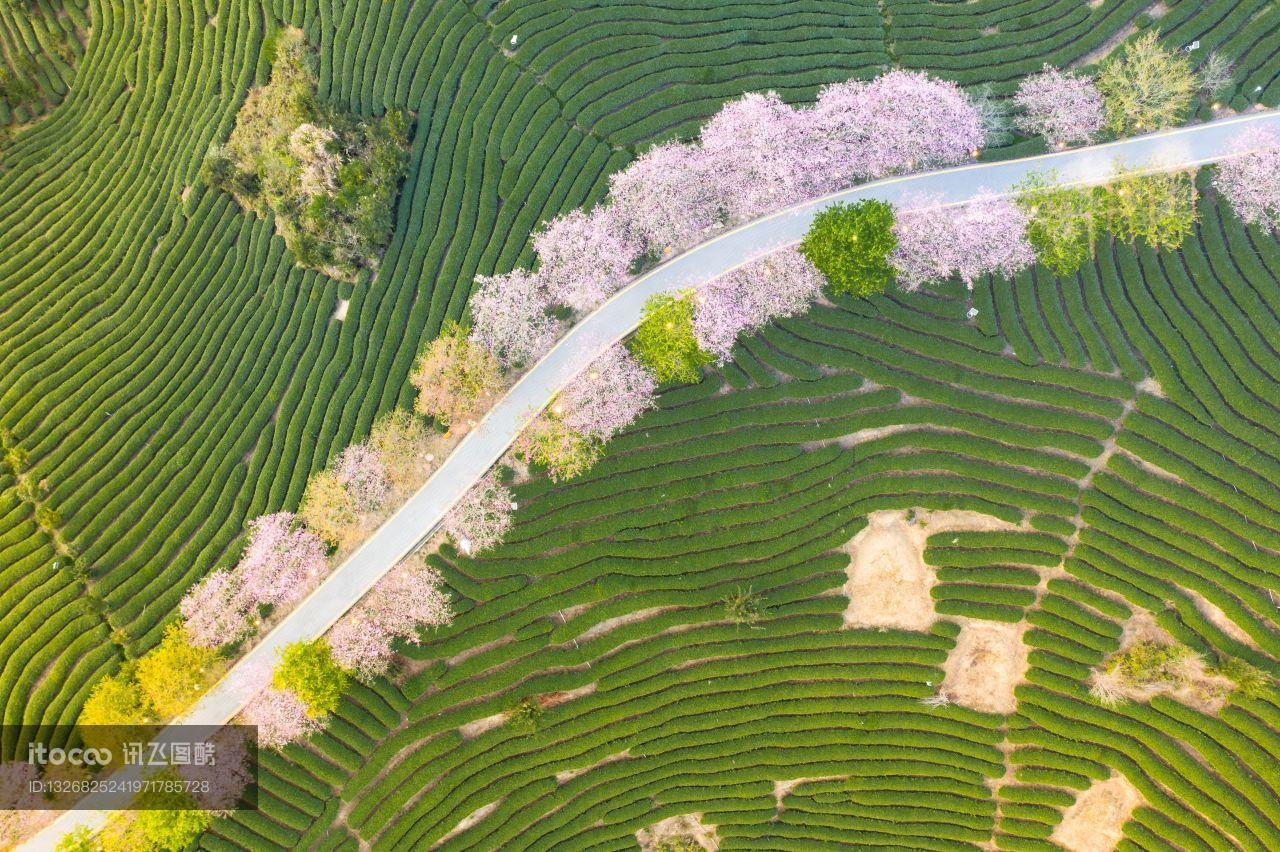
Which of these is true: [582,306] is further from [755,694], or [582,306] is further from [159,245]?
[159,245]

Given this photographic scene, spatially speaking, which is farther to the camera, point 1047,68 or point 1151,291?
point 1047,68

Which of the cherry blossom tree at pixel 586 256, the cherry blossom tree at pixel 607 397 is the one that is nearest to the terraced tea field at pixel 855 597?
the cherry blossom tree at pixel 607 397

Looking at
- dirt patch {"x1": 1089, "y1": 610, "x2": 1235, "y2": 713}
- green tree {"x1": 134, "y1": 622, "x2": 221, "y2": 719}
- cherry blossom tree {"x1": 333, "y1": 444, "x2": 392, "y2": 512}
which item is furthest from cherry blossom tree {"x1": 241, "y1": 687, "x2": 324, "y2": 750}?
dirt patch {"x1": 1089, "y1": 610, "x2": 1235, "y2": 713}

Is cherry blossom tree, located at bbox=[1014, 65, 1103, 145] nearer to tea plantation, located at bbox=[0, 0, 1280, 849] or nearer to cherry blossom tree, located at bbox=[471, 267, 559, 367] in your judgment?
tea plantation, located at bbox=[0, 0, 1280, 849]

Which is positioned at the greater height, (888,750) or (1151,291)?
(1151,291)

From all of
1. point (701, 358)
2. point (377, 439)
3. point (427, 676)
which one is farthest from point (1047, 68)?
point (427, 676)

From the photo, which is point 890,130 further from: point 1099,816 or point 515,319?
point 1099,816

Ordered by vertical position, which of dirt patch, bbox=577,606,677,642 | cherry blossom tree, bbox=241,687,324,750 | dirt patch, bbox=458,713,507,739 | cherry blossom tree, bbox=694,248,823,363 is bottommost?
dirt patch, bbox=458,713,507,739
